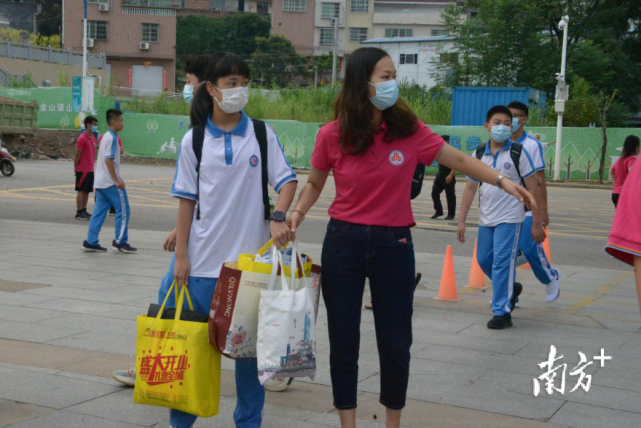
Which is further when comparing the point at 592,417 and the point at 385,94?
the point at 592,417

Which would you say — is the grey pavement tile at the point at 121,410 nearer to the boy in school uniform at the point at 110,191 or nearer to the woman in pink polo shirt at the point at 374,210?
the woman in pink polo shirt at the point at 374,210

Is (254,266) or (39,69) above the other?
(39,69)

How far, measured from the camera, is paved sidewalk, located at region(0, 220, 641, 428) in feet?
13.7

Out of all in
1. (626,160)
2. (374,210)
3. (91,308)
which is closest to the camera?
(374,210)

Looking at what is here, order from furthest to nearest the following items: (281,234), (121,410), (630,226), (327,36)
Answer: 1. (327,36)
2. (121,410)
3. (281,234)
4. (630,226)

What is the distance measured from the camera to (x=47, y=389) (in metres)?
4.45

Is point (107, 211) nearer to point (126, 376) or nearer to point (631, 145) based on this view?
point (126, 376)

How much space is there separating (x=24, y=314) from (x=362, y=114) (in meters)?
4.09

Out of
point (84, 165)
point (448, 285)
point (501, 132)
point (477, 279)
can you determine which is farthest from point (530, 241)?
point (84, 165)

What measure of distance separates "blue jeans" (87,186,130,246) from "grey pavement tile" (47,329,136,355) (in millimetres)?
4309

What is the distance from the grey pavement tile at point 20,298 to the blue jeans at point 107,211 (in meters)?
2.76

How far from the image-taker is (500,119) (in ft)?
21.4

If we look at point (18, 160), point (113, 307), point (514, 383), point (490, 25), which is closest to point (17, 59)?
point (18, 160)

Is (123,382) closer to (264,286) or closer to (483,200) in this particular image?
(264,286)
